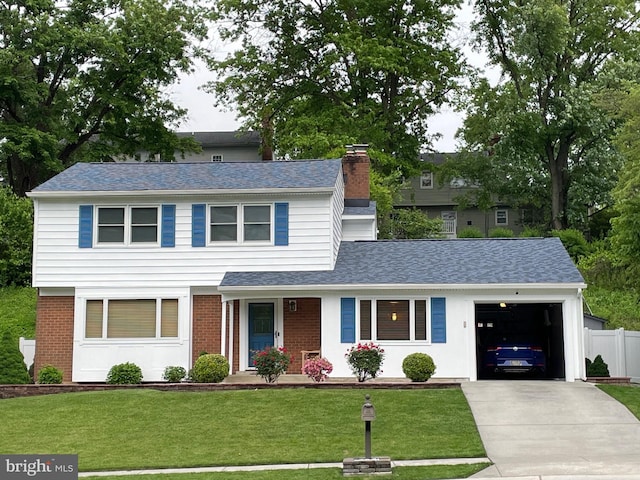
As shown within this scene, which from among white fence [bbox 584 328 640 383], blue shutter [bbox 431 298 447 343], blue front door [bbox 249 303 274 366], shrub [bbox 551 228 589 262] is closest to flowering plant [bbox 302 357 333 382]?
blue shutter [bbox 431 298 447 343]

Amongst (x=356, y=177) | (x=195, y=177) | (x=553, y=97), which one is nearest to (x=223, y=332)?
(x=195, y=177)

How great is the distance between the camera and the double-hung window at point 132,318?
23.4 metres

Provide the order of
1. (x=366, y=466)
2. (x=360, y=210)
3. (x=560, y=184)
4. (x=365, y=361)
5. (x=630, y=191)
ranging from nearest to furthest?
(x=366, y=466) < (x=365, y=361) < (x=630, y=191) < (x=360, y=210) < (x=560, y=184)

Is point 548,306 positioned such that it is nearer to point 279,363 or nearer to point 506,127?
point 279,363

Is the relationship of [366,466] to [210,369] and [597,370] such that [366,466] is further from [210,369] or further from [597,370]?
[597,370]

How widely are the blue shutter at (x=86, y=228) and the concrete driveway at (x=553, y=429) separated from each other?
36.3ft

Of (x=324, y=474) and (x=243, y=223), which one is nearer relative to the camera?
(x=324, y=474)

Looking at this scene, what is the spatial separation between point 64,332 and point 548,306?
14.0m

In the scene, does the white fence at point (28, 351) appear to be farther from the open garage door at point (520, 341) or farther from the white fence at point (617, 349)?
A: the white fence at point (617, 349)

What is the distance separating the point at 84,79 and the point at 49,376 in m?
24.5

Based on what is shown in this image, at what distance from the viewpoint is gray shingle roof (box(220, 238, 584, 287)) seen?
884 inches

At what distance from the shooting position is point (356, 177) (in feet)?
98.2

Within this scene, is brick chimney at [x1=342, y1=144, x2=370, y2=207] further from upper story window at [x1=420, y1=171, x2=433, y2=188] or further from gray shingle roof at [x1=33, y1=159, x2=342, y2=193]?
upper story window at [x1=420, y1=171, x2=433, y2=188]

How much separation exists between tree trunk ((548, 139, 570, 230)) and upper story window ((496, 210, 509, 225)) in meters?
12.0
